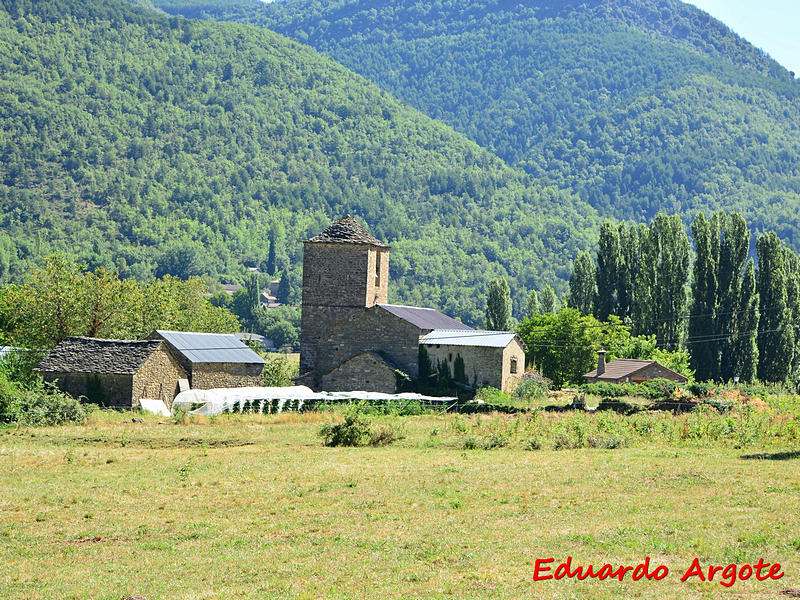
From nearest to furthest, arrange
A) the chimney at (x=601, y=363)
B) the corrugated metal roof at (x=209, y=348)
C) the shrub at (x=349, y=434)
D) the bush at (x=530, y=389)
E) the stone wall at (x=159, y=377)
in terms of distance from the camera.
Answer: the shrub at (x=349, y=434) < the stone wall at (x=159, y=377) < the bush at (x=530, y=389) < the corrugated metal roof at (x=209, y=348) < the chimney at (x=601, y=363)

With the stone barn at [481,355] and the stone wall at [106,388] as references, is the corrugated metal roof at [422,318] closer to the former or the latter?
the stone barn at [481,355]

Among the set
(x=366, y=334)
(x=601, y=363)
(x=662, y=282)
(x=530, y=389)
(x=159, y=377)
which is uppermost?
(x=662, y=282)

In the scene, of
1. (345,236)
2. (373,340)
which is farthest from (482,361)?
(345,236)

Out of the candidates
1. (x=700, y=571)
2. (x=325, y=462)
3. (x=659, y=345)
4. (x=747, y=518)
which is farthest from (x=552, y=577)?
(x=659, y=345)

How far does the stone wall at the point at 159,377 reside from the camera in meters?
47.9

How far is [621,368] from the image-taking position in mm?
61312

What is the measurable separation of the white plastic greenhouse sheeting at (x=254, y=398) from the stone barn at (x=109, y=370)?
139 cm

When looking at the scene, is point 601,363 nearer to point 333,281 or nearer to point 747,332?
point 747,332

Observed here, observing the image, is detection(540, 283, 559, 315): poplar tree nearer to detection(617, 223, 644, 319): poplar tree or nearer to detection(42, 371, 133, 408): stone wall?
detection(617, 223, 644, 319): poplar tree

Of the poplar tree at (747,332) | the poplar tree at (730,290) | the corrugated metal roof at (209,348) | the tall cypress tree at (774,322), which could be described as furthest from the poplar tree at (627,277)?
the corrugated metal roof at (209,348)

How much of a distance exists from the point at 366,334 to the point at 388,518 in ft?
121

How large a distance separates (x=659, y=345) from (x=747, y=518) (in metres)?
53.9

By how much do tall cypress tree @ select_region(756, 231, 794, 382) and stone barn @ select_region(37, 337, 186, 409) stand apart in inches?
1443

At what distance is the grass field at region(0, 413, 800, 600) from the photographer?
15617mm
